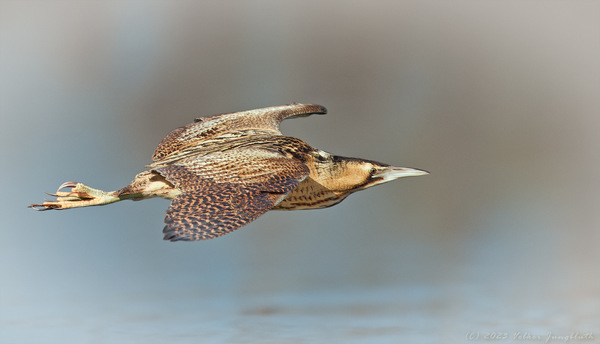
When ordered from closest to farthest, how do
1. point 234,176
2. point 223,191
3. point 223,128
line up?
point 223,191, point 234,176, point 223,128

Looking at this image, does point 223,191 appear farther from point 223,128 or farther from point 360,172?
point 223,128

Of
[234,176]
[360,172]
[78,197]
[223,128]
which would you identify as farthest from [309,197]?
[78,197]

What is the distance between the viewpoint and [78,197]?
538cm

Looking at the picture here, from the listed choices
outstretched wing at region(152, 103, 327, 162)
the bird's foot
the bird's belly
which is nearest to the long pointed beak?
the bird's belly

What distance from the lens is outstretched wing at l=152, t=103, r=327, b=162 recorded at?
18.5ft

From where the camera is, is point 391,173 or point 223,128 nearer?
point 391,173

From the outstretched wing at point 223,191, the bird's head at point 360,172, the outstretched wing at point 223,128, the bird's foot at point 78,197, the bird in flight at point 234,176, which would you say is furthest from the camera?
the outstretched wing at point 223,128

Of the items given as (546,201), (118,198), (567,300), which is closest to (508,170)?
(546,201)

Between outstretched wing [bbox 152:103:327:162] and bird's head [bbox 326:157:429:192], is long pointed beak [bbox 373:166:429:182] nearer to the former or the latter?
bird's head [bbox 326:157:429:192]

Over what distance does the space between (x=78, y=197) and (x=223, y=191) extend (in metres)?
1.18

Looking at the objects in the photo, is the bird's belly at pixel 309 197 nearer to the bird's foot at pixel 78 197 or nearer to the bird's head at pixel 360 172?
the bird's head at pixel 360 172

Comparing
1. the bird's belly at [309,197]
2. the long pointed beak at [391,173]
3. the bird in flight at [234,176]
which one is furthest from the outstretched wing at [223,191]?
the long pointed beak at [391,173]

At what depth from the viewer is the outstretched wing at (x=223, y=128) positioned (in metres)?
5.64

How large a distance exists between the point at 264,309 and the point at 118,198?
81.8 inches
